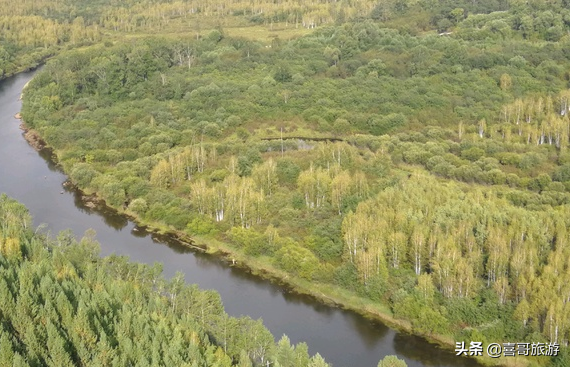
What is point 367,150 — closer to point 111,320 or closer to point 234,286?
point 234,286

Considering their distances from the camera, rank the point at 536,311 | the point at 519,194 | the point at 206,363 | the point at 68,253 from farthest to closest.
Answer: the point at 519,194 < the point at 68,253 < the point at 536,311 < the point at 206,363

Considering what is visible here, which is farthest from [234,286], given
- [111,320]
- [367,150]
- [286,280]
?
[367,150]

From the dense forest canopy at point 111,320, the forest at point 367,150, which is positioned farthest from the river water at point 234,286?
the dense forest canopy at point 111,320

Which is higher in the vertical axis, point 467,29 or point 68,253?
point 467,29

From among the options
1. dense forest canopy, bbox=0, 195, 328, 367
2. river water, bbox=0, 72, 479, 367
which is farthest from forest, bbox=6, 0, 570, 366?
dense forest canopy, bbox=0, 195, 328, 367

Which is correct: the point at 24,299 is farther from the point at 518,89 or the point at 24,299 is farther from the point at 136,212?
the point at 518,89

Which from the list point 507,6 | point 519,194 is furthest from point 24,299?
point 507,6

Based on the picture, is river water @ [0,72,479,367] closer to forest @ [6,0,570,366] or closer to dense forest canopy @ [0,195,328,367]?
forest @ [6,0,570,366]
